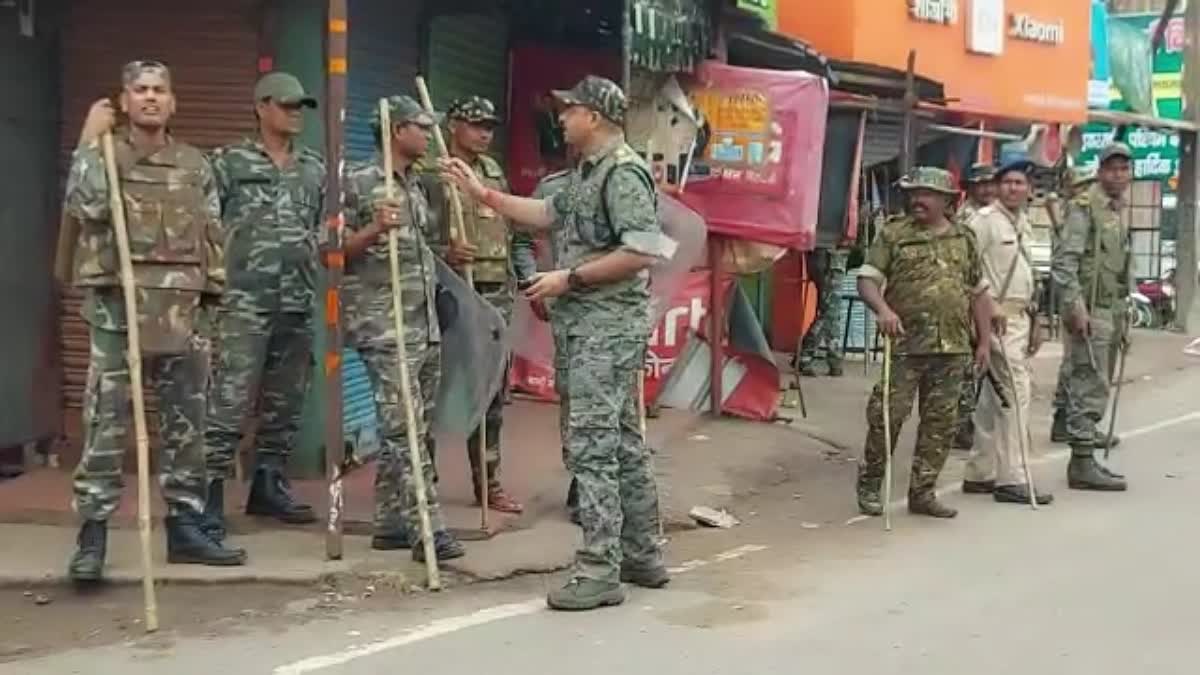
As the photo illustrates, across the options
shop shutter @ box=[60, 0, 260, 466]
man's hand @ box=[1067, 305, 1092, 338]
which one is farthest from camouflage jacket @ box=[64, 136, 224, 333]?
man's hand @ box=[1067, 305, 1092, 338]

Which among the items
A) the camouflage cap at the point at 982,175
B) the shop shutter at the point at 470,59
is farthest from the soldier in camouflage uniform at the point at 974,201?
the shop shutter at the point at 470,59

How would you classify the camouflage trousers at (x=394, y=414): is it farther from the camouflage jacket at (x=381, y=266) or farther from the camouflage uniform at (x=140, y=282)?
the camouflage uniform at (x=140, y=282)

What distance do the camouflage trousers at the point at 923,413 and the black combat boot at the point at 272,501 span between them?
286 cm

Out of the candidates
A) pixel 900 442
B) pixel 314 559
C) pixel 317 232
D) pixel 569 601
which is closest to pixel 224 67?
pixel 317 232

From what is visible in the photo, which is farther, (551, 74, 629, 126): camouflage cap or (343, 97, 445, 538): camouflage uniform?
(343, 97, 445, 538): camouflage uniform

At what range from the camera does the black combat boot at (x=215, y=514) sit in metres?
7.09

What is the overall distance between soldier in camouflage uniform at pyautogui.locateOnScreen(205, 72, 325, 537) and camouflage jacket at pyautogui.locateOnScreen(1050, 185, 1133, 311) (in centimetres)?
439

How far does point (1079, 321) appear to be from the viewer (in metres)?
9.70

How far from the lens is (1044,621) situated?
6.60 metres

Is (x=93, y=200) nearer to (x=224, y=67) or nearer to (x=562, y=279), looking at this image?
(x=562, y=279)

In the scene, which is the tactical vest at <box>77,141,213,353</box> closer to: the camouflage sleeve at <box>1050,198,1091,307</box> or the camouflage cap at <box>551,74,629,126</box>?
the camouflage cap at <box>551,74,629,126</box>

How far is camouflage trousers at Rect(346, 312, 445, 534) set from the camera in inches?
278

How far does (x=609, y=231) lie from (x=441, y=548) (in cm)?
147

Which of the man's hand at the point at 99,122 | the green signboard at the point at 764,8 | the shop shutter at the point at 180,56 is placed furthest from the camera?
the green signboard at the point at 764,8
